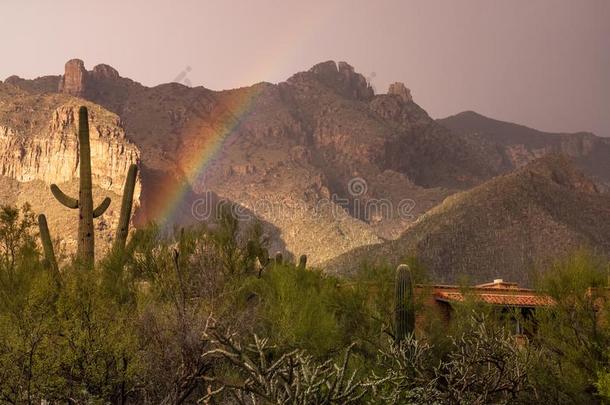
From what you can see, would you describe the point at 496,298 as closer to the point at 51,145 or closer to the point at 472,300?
the point at 472,300

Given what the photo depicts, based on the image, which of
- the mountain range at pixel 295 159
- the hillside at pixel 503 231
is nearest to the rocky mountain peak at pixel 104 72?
the mountain range at pixel 295 159

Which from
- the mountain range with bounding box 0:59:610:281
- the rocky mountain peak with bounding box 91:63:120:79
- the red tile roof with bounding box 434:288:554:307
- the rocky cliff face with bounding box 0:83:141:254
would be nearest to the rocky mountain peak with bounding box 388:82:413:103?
the mountain range with bounding box 0:59:610:281

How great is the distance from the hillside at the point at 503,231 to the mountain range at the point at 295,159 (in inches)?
12.7

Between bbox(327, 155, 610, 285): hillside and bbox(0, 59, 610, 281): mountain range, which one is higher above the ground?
bbox(0, 59, 610, 281): mountain range

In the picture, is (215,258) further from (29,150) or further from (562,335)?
(29,150)

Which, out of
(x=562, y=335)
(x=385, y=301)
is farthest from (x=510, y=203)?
(x=562, y=335)

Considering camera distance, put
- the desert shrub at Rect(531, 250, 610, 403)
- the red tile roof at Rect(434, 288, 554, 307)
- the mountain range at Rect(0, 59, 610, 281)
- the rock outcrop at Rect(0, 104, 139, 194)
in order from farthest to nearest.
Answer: the rock outcrop at Rect(0, 104, 139, 194) < the mountain range at Rect(0, 59, 610, 281) < the red tile roof at Rect(434, 288, 554, 307) < the desert shrub at Rect(531, 250, 610, 403)

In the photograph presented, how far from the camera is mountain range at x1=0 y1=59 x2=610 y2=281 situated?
84.5 metres

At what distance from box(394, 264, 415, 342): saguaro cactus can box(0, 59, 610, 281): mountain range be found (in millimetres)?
47047

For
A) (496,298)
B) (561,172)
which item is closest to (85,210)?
(496,298)

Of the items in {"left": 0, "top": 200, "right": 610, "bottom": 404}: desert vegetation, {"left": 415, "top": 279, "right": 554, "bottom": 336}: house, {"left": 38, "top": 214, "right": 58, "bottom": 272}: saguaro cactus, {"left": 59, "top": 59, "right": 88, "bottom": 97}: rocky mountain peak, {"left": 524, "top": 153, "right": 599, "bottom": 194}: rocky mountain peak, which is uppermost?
{"left": 59, "top": 59, "right": 88, "bottom": 97}: rocky mountain peak

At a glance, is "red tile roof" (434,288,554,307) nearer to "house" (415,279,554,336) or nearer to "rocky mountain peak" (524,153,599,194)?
"house" (415,279,554,336)

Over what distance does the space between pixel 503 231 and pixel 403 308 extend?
5882 centimetres

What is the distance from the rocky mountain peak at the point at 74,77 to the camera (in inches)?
6122
